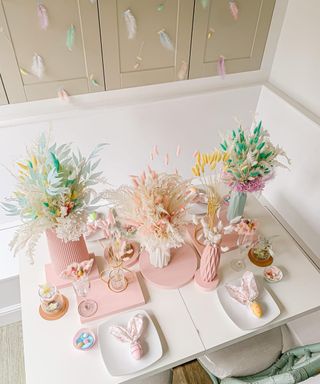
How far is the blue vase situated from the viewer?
1.47 metres

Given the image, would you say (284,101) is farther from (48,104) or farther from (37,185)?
(37,185)

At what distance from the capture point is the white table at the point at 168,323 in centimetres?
108

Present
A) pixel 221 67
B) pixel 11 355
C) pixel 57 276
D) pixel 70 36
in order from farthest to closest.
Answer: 1. pixel 221 67
2. pixel 11 355
3. pixel 70 36
4. pixel 57 276

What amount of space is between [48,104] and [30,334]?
1166 mm

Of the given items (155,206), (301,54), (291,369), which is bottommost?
(291,369)

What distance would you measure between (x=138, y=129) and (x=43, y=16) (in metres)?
0.76

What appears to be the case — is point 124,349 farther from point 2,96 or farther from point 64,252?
point 2,96

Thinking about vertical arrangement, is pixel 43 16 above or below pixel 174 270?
above

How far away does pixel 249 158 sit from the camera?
1288 millimetres

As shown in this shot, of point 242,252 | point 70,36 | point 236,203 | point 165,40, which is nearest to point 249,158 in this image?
point 236,203

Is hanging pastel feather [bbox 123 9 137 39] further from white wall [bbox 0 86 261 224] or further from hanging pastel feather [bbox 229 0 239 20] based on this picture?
hanging pastel feather [bbox 229 0 239 20]

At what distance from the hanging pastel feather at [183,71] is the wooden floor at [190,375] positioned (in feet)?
5.33

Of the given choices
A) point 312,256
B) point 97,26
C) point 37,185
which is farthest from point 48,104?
point 312,256

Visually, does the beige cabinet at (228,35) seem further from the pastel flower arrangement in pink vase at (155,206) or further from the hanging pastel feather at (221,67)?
the pastel flower arrangement in pink vase at (155,206)
